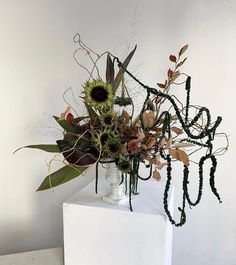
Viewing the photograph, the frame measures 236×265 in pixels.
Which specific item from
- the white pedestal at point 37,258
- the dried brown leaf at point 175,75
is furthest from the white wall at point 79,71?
the dried brown leaf at point 175,75

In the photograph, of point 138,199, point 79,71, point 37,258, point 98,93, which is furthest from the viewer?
point 79,71

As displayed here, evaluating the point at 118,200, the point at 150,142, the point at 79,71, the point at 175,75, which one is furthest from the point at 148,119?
the point at 79,71

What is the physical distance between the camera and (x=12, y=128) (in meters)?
1.43

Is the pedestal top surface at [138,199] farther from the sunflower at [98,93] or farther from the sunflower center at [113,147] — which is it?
the sunflower at [98,93]

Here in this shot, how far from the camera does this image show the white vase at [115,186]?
98cm

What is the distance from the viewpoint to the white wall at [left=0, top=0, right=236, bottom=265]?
135 cm

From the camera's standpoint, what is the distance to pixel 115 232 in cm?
98

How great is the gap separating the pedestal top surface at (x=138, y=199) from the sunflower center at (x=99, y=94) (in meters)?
0.37

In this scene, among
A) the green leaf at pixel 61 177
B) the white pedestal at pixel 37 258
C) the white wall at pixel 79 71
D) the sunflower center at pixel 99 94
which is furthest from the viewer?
the white wall at pixel 79 71

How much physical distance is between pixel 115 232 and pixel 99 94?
456mm

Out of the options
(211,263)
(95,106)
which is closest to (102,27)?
(95,106)

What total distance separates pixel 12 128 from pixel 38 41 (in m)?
0.42

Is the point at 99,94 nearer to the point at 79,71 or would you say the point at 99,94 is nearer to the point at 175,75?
the point at 175,75

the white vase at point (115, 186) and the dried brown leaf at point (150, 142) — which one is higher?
the dried brown leaf at point (150, 142)
